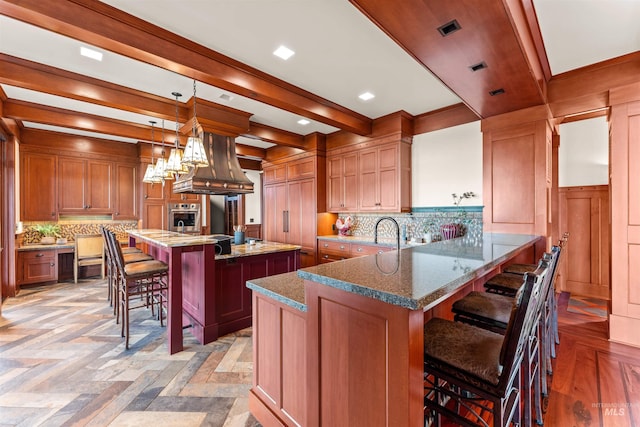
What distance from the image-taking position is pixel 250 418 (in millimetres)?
1716

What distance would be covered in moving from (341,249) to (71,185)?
529 cm

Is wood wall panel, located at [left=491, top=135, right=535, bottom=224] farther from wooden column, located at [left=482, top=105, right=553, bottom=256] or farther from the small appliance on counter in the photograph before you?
the small appliance on counter

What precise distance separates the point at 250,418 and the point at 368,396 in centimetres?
115

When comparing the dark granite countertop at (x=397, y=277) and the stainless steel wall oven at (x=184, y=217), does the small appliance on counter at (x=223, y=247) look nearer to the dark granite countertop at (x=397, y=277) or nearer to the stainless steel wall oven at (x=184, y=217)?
the dark granite countertop at (x=397, y=277)

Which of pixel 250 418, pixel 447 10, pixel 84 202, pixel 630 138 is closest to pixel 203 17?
pixel 447 10

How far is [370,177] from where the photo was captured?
453 centimetres

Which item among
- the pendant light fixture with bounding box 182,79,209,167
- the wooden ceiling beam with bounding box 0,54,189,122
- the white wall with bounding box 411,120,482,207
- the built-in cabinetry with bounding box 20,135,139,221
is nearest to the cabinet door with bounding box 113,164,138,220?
the built-in cabinetry with bounding box 20,135,139,221

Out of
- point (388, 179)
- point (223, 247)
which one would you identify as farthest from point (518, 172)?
point (223, 247)

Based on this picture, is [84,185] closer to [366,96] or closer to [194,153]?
[194,153]

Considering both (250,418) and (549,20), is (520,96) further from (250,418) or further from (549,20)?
(250,418)

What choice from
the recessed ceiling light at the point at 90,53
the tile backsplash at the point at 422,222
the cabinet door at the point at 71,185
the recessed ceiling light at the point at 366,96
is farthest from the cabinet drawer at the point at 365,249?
the cabinet door at the point at 71,185

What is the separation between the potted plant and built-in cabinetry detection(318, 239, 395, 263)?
5.01 metres

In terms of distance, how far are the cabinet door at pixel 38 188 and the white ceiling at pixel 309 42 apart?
74.3 inches

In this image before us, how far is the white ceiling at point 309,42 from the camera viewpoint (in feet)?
6.35
